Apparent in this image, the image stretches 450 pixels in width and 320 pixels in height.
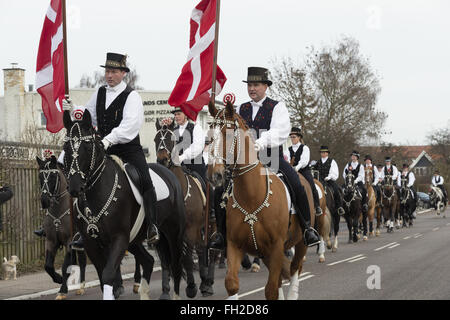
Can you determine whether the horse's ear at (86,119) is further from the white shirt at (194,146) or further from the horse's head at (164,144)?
the white shirt at (194,146)

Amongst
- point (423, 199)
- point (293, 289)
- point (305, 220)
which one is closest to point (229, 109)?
point (305, 220)

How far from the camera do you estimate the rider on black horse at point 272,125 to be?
29.8 feet

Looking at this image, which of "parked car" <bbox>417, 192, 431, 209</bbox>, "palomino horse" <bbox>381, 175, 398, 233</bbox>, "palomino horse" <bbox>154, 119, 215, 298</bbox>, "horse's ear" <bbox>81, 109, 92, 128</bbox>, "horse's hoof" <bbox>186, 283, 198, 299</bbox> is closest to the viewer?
"horse's ear" <bbox>81, 109, 92, 128</bbox>

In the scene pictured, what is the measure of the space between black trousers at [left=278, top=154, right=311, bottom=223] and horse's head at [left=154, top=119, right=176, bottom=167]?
3.39m

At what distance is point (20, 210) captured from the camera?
16.4 m

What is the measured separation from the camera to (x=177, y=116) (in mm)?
13500

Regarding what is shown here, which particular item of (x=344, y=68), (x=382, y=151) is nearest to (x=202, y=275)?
(x=344, y=68)

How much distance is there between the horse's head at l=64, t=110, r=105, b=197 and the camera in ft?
26.5

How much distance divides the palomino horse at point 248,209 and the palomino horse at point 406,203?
25.8 m

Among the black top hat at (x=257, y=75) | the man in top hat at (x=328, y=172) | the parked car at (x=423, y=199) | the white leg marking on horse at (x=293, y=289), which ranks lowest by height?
the parked car at (x=423, y=199)

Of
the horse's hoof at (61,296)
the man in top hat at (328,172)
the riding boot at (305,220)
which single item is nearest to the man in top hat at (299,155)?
the man in top hat at (328,172)

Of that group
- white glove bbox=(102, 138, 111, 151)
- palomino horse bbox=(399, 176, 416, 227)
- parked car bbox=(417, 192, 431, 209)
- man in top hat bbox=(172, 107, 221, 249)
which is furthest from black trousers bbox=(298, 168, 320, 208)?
parked car bbox=(417, 192, 431, 209)

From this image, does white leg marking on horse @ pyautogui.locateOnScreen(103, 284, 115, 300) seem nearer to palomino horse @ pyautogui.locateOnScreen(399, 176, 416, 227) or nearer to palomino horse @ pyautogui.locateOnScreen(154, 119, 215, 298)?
palomino horse @ pyautogui.locateOnScreen(154, 119, 215, 298)

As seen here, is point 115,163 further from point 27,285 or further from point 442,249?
point 442,249
